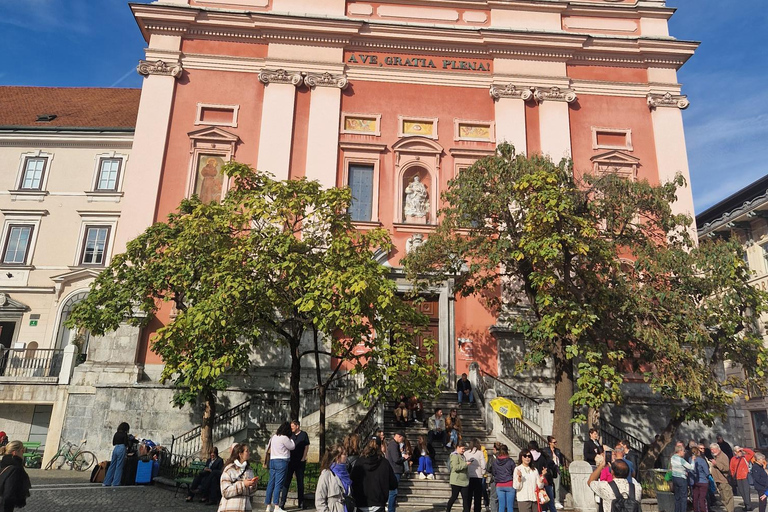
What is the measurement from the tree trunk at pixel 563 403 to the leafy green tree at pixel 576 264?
2 centimetres

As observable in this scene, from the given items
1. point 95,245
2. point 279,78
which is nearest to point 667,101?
point 279,78

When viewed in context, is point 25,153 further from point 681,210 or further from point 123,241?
point 681,210

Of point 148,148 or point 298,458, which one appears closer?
point 298,458

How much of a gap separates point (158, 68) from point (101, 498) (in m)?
14.9

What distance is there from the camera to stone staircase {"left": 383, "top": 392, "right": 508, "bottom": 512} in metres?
12.1

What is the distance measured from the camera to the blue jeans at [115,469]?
527 inches

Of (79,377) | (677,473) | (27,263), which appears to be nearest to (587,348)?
(677,473)

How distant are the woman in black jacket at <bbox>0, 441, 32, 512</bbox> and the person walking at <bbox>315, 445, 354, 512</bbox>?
3.81 m

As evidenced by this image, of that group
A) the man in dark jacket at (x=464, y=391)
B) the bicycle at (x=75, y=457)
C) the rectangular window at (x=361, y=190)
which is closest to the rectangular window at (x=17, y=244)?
the bicycle at (x=75, y=457)

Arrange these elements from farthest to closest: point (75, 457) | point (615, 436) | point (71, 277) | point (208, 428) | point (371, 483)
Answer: point (71, 277) → point (615, 436) → point (75, 457) → point (208, 428) → point (371, 483)

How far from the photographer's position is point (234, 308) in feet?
43.2

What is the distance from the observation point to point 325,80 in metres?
21.4

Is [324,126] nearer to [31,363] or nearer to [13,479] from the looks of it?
[31,363]

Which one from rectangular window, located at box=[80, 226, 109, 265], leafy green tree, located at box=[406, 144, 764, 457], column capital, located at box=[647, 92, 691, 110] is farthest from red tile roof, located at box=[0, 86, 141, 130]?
column capital, located at box=[647, 92, 691, 110]
